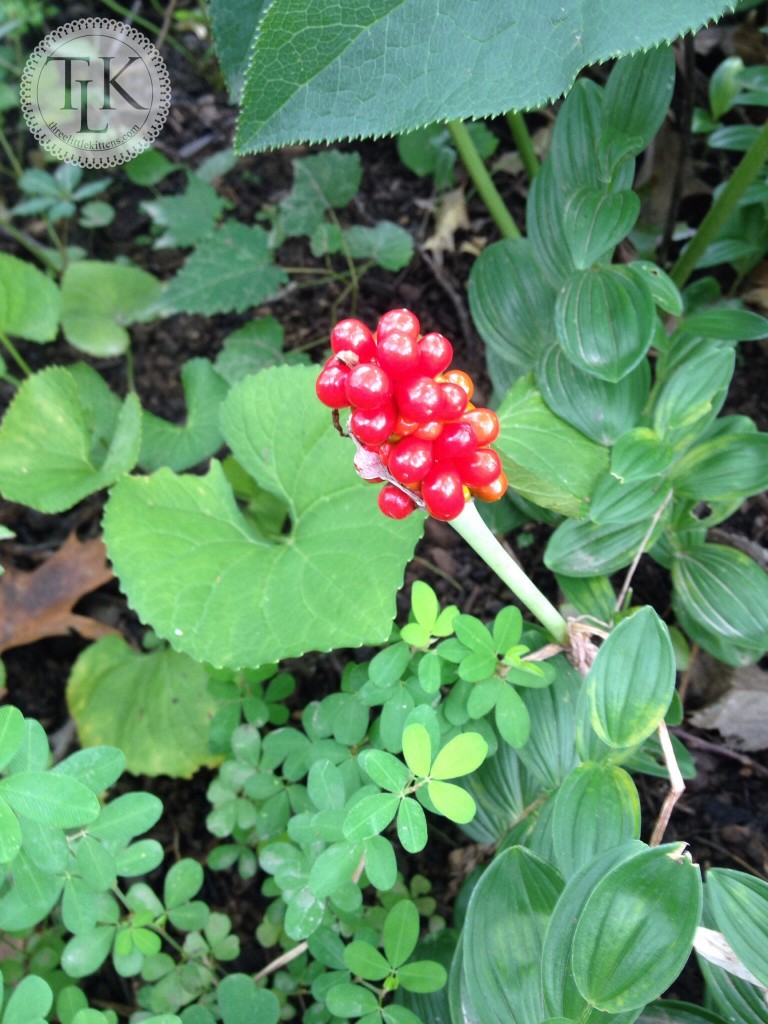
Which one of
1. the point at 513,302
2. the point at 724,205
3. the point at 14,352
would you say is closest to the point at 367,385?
the point at 513,302

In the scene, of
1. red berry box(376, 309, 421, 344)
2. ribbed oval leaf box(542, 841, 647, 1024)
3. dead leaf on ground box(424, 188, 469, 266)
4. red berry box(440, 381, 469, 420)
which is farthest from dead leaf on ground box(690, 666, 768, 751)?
dead leaf on ground box(424, 188, 469, 266)

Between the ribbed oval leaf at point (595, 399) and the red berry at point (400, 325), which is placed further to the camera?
the ribbed oval leaf at point (595, 399)

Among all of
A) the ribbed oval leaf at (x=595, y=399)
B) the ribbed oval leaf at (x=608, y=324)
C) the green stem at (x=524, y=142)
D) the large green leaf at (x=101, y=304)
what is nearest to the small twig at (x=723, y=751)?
the ribbed oval leaf at (x=595, y=399)

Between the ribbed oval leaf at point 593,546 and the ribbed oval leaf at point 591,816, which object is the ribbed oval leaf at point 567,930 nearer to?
the ribbed oval leaf at point 591,816

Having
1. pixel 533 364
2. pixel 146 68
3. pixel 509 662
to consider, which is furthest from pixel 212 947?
pixel 146 68

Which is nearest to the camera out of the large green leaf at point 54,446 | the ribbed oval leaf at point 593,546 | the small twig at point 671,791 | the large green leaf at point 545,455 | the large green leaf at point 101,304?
the small twig at point 671,791

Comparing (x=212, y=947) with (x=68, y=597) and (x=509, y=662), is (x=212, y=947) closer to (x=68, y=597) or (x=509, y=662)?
(x=509, y=662)

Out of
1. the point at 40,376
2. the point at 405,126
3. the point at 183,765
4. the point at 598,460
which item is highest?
the point at 405,126
